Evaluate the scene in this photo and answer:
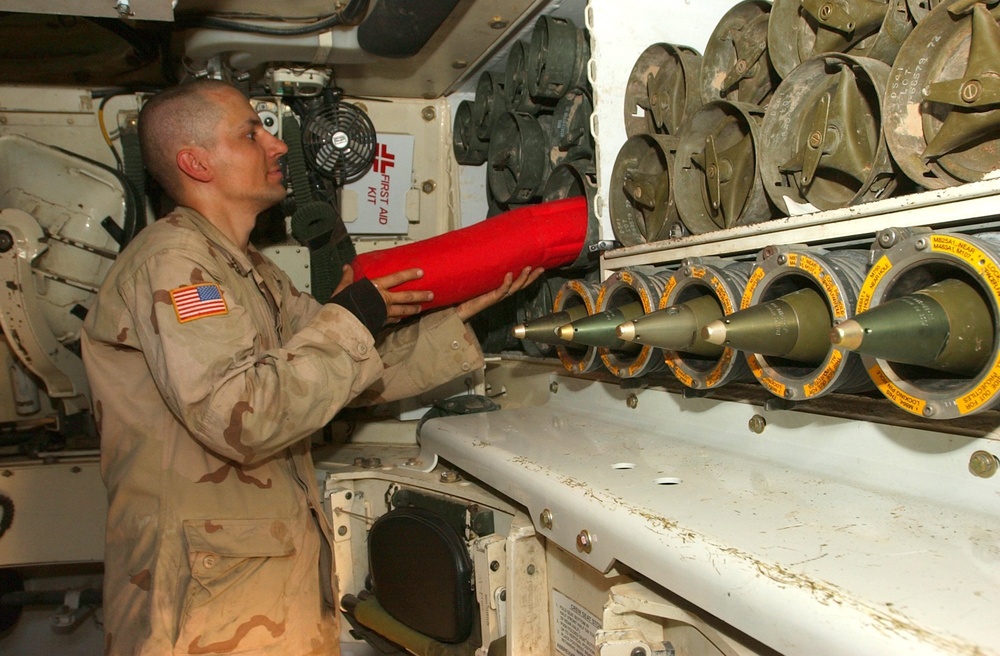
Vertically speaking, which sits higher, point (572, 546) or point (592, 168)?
point (592, 168)

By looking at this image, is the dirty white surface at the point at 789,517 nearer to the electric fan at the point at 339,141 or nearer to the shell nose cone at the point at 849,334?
the shell nose cone at the point at 849,334

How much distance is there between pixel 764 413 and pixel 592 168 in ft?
3.57

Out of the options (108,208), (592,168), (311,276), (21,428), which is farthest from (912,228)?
(21,428)

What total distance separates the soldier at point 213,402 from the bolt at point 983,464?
53.0 inches

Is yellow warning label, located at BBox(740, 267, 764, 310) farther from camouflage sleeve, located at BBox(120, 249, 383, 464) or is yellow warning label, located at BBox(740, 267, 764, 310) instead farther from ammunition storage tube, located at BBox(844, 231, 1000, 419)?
camouflage sleeve, located at BBox(120, 249, 383, 464)

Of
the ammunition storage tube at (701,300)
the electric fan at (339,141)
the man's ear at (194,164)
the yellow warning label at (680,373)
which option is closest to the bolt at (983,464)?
the ammunition storage tube at (701,300)

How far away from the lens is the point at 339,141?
10.8 ft

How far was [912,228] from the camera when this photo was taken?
3.73 ft

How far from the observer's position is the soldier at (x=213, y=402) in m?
1.69

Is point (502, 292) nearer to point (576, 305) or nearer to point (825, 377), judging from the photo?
point (576, 305)

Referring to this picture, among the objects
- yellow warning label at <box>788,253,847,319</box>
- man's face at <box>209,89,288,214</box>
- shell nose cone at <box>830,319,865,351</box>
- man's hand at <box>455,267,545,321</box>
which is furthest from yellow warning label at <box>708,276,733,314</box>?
man's face at <box>209,89,288,214</box>

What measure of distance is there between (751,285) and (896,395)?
0.37m

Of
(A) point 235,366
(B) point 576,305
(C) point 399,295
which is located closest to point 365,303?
(C) point 399,295

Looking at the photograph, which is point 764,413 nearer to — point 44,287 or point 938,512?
point 938,512
